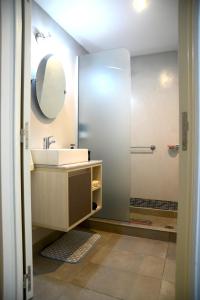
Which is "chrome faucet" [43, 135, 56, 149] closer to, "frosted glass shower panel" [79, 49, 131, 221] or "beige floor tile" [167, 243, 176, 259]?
"frosted glass shower panel" [79, 49, 131, 221]

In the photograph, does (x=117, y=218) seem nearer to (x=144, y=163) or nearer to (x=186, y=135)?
(x=144, y=163)

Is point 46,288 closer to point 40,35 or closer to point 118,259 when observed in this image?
point 118,259

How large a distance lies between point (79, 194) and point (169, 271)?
993mm

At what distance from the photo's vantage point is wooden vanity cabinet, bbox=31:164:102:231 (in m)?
1.76

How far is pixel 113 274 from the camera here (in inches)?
67.7

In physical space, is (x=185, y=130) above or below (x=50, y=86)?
below

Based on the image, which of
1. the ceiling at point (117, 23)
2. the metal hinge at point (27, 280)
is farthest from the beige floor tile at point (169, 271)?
the ceiling at point (117, 23)

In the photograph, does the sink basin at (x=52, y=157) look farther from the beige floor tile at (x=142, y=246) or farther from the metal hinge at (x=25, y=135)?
the beige floor tile at (x=142, y=246)

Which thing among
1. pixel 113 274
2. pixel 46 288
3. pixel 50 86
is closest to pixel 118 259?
pixel 113 274

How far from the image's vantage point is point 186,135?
0.93 meters

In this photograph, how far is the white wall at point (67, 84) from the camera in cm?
206

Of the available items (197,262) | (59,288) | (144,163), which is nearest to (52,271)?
(59,288)

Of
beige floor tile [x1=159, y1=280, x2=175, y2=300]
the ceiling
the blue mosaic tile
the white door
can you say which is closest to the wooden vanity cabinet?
the white door

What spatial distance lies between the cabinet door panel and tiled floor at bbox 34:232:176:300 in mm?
403
